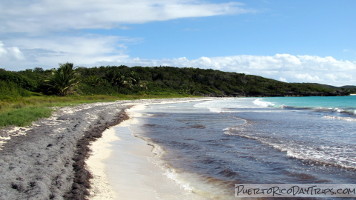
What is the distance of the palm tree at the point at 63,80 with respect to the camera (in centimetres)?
5022

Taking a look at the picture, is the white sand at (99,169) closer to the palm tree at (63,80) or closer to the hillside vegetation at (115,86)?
the hillside vegetation at (115,86)

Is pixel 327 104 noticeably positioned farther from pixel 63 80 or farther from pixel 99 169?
pixel 99 169

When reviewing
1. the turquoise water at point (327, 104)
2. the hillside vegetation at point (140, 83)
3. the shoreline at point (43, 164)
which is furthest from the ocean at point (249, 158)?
the hillside vegetation at point (140, 83)

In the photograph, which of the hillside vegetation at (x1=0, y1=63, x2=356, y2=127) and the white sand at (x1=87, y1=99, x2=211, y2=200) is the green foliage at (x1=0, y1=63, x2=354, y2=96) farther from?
the white sand at (x1=87, y1=99, x2=211, y2=200)

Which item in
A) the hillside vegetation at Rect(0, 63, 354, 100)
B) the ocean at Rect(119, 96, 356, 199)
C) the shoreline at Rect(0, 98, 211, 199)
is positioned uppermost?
the hillside vegetation at Rect(0, 63, 354, 100)

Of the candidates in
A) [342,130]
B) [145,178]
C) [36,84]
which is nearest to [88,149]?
[145,178]

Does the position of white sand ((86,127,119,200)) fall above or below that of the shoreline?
below

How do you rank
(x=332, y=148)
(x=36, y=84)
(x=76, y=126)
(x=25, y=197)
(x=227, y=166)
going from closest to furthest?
1. (x=25, y=197)
2. (x=227, y=166)
3. (x=332, y=148)
4. (x=76, y=126)
5. (x=36, y=84)

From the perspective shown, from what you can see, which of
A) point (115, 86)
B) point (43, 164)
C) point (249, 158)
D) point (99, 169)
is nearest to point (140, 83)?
point (115, 86)

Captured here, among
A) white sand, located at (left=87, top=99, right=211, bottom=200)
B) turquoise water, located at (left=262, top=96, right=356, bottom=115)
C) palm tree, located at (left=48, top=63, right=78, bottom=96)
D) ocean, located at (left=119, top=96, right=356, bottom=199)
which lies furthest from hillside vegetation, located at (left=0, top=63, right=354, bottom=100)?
turquoise water, located at (left=262, top=96, right=356, bottom=115)

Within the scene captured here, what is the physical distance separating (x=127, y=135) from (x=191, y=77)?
107 metres

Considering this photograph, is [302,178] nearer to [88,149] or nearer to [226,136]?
[88,149]

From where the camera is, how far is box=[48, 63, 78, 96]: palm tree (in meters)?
50.2

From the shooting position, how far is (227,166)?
10836mm
